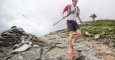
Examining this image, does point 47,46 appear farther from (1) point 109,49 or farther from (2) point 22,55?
(1) point 109,49

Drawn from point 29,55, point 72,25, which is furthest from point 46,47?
point 72,25

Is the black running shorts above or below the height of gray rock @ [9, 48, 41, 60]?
above

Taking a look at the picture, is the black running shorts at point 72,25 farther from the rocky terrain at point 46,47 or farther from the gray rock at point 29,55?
the gray rock at point 29,55

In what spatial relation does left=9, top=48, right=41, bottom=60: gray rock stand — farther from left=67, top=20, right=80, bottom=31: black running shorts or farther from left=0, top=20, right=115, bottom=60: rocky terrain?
left=67, top=20, right=80, bottom=31: black running shorts

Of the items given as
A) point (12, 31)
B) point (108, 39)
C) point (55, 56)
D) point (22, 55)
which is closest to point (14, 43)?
point (12, 31)

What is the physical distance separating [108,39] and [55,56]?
10.6 meters

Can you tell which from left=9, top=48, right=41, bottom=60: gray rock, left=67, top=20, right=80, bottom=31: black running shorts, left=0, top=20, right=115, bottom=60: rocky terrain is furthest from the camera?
left=0, top=20, right=115, bottom=60: rocky terrain

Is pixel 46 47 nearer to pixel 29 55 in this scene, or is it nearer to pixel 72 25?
pixel 29 55

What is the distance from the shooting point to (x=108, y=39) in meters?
32.2

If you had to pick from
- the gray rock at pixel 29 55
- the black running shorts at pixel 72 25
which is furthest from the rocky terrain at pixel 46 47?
the black running shorts at pixel 72 25

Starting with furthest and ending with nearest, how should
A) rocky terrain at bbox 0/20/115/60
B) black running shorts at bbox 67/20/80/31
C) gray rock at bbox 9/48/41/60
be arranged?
rocky terrain at bbox 0/20/115/60 < gray rock at bbox 9/48/41/60 < black running shorts at bbox 67/20/80/31

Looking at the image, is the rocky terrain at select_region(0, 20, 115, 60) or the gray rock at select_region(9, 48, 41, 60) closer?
the gray rock at select_region(9, 48, 41, 60)

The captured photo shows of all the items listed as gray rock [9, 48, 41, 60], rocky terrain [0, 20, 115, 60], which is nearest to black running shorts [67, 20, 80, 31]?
rocky terrain [0, 20, 115, 60]

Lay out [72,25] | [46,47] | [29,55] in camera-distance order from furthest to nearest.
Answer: [46,47] → [29,55] → [72,25]
